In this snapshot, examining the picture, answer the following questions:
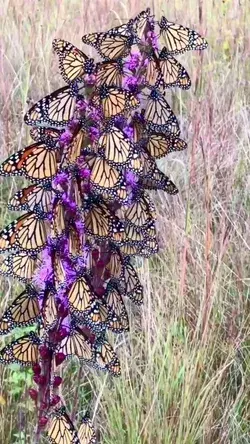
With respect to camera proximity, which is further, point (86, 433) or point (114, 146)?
point (86, 433)

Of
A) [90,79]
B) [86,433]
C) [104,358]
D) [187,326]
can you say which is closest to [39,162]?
[90,79]

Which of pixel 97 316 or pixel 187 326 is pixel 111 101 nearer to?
pixel 97 316

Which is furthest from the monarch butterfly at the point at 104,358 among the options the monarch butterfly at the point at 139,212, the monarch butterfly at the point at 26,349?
A: the monarch butterfly at the point at 139,212

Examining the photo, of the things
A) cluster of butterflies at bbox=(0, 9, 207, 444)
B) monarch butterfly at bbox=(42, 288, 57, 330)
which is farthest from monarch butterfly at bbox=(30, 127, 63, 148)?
monarch butterfly at bbox=(42, 288, 57, 330)

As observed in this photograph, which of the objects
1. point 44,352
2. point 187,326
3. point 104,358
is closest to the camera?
point 44,352

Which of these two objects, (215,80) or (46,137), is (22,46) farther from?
(46,137)

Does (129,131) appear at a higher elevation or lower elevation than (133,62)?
lower
